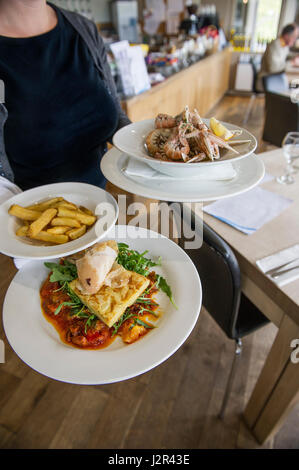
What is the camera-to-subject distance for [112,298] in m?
0.55

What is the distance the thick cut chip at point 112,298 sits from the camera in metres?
0.53

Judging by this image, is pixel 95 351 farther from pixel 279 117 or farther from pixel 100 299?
pixel 279 117

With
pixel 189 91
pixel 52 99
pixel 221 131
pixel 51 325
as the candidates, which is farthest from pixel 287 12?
pixel 51 325

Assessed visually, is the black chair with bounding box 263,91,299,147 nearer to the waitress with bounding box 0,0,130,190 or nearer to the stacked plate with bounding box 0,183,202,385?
the waitress with bounding box 0,0,130,190

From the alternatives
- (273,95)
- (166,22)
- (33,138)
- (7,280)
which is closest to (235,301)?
(7,280)

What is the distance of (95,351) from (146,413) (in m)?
0.94

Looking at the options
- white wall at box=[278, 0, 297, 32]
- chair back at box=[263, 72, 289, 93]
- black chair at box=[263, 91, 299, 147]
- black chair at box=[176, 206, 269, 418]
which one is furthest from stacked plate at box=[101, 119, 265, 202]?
white wall at box=[278, 0, 297, 32]

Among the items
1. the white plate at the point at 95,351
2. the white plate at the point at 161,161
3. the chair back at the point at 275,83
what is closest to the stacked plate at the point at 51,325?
the white plate at the point at 95,351

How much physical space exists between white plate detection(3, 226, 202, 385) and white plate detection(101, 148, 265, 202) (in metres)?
0.18

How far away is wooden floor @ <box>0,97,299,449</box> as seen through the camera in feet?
3.76

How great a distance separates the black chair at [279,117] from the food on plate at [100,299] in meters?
2.51

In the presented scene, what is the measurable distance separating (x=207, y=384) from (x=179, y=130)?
1221mm

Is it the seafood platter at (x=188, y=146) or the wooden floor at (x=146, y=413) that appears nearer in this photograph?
the seafood platter at (x=188, y=146)

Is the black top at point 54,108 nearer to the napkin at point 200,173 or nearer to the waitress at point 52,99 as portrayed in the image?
the waitress at point 52,99
